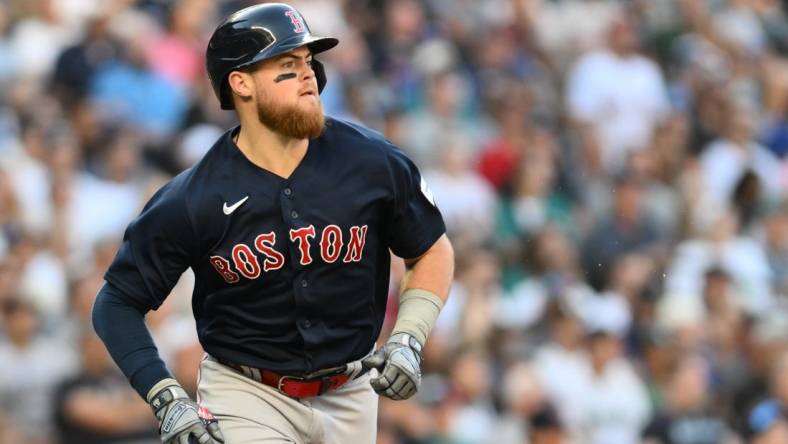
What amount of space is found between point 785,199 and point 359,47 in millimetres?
3563

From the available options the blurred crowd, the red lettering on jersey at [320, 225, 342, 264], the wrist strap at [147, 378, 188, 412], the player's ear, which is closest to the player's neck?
the player's ear

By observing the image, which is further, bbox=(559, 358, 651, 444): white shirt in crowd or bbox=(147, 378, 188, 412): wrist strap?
bbox=(559, 358, 651, 444): white shirt in crowd

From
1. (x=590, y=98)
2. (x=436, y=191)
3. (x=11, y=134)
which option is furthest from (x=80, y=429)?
(x=590, y=98)

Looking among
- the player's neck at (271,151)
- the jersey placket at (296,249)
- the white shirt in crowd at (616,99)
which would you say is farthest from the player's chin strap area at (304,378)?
the white shirt in crowd at (616,99)

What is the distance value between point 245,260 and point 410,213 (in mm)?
575

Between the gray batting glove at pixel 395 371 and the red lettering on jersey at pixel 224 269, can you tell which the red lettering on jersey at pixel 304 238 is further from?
the gray batting glove at pixel 395 371

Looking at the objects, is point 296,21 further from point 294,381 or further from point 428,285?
point 294,381

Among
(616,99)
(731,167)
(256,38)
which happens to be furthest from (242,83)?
(731,167)

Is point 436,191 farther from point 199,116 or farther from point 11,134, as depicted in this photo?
point 11,134

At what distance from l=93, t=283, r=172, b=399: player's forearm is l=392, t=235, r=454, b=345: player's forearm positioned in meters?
0.81

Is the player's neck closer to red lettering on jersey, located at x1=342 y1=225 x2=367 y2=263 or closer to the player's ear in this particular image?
the player's ear

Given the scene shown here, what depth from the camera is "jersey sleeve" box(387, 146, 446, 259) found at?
4.78 m

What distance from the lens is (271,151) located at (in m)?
4.71

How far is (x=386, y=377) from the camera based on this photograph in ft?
14.6
